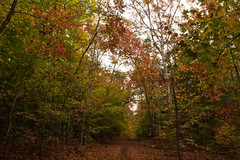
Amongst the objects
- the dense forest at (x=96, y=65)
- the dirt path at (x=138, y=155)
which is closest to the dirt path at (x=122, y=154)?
the dirt path at (x=138, y=155)

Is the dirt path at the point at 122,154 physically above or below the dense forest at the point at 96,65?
below

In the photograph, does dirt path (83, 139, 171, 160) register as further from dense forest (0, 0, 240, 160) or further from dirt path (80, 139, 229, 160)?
dense forest (0, 0, 240, 160)

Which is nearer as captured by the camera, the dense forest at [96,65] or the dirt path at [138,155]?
the dense forest at [96,65]

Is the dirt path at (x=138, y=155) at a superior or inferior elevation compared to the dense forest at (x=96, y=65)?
inferior

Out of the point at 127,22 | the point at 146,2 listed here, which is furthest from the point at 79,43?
the point at 146,2

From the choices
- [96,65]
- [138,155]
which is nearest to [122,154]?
[138,155]

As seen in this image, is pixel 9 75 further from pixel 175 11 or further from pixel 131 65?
pixel 131 65

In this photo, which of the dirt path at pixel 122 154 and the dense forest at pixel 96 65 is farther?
the dirt path at pixel 122 154

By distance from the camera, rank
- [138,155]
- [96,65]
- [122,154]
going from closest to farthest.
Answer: [138,155] < [122,154] < [96,65]

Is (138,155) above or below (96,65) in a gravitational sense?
below

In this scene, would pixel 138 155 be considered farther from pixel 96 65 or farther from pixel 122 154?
pixel 96 65

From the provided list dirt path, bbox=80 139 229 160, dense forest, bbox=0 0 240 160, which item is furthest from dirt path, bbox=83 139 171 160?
dense forest, bbox=0 0 240 160

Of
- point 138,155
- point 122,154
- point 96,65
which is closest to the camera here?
point 138,155

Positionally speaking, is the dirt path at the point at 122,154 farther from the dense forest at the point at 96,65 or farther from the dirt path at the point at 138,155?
the dense forest at the point at 96,65
